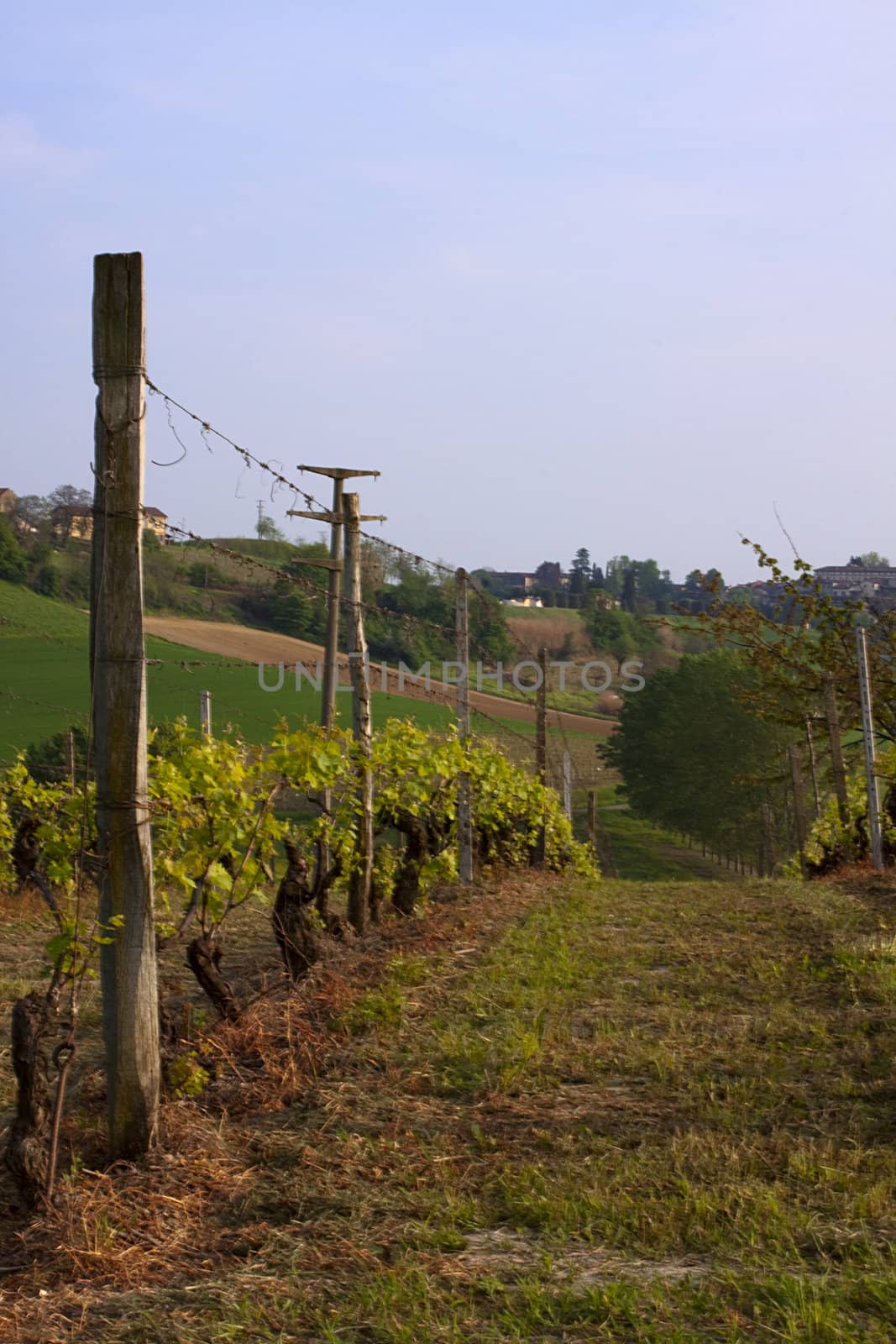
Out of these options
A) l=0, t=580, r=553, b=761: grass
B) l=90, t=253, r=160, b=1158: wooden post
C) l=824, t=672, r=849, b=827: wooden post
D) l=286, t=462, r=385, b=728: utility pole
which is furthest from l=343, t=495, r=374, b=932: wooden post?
l=0, t=580, r=553, b=761: grass

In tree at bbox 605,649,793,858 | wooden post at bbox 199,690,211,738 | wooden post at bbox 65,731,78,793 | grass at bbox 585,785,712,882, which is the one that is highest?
wooden post at bbox 199,690,211,738

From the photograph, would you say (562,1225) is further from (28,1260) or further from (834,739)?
(834,739)

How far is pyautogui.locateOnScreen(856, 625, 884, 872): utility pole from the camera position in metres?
13.6

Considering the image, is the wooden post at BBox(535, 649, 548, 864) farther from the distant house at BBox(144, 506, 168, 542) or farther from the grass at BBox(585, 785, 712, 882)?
the grass at BBox(585, 785, 712, 882)

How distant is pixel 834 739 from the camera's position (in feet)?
52.8

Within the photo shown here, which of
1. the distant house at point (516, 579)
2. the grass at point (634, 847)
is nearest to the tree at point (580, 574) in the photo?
the distant house at point (516, 579)

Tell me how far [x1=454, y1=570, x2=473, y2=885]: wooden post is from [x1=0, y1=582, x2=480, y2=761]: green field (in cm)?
2176

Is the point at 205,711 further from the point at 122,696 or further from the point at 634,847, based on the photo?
the point at 634,847

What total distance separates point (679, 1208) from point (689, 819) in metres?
39.4

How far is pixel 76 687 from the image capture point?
130ft

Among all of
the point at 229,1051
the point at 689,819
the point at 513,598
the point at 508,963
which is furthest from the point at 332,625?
the point at 513,598

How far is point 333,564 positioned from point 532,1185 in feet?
21.1

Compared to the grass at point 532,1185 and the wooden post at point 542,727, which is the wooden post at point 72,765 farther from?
the wooden post at point 542,727

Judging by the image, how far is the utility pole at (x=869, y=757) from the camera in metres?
13.6
